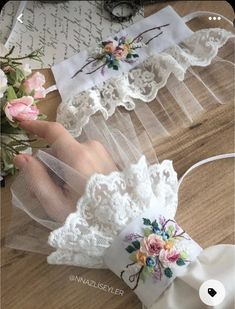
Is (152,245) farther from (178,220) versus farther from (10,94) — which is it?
(10,94)

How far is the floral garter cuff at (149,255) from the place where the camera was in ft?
1.98

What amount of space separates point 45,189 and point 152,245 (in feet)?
0.48

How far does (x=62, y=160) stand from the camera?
644 millimetres

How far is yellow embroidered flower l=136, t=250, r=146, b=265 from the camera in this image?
60cm

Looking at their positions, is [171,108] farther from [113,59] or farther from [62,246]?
[62,246]

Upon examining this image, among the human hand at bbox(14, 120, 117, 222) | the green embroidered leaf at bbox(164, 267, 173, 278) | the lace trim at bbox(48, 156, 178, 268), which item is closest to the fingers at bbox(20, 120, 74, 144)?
the human hand at bbox(14, 120, 117, 222)

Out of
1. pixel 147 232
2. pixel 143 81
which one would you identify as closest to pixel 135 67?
pixel 143 81

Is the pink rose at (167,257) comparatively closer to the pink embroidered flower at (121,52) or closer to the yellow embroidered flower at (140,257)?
the yellow embroidered flower at (140,257)

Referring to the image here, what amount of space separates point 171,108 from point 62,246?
28cm

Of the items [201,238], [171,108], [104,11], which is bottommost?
[201,238]

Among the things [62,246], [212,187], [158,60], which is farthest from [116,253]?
[158,60]

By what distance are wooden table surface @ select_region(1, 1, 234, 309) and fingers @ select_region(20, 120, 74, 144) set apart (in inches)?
3.3

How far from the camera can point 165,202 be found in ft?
2.16

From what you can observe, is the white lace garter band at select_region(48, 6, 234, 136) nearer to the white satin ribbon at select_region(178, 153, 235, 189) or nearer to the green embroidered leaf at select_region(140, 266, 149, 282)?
the white satin ribbon at select_region(178, 153, 235, 189)
